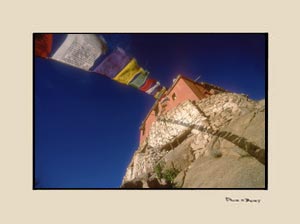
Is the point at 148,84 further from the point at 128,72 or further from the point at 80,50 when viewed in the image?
the point at 80,50

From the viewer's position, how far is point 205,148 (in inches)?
222

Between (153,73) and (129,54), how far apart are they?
0.57 m

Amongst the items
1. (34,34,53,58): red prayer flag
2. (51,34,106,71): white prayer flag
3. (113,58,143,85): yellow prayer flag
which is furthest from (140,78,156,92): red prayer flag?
(34,34,53,58): red prayer flag

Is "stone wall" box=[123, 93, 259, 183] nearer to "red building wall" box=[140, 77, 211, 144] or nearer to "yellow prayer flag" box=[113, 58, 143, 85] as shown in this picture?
"red building wall" box=[140, 77, 211, 144]

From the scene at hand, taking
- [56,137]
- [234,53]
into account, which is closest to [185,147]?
[234,53]

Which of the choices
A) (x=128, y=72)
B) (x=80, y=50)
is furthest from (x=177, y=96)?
(x=80, y=50)

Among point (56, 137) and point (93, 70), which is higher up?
point (93, 70)

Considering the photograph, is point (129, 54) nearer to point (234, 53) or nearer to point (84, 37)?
point (84, 37)

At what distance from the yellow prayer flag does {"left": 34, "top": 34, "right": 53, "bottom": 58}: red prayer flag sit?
4.14 ft

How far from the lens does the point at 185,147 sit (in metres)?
5.86

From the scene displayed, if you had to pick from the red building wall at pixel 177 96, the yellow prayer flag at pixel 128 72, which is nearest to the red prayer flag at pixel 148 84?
the yellow prayer flag at pixel 128 72

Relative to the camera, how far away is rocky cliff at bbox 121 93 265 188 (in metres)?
5.20

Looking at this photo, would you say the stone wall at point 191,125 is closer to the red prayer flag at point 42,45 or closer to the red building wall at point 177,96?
the red building wall at point 177,96

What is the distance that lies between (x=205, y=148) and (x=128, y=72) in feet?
6.38
